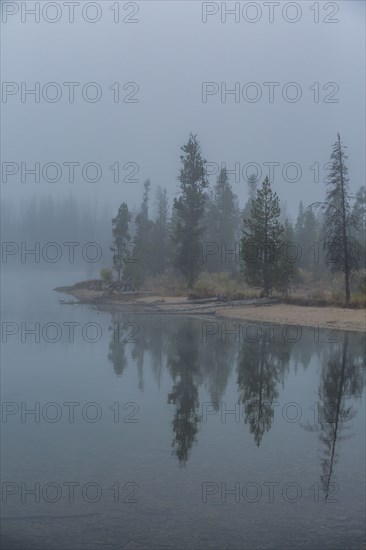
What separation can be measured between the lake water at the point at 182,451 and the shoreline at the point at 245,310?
11.9 metres

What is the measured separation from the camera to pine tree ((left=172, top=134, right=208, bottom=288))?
178ft

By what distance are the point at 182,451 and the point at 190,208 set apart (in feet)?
150

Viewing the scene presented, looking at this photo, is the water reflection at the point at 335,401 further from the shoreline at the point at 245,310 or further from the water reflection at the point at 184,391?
the shoreline at the point at 245,310

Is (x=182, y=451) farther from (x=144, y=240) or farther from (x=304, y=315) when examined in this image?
(x=144, y=240)

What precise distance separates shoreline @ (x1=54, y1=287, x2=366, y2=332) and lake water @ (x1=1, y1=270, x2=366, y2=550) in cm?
1189

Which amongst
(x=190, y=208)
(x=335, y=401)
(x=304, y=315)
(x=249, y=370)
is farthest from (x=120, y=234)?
(x=335, y=401)

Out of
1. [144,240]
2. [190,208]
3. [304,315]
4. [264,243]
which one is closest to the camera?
[304,315]

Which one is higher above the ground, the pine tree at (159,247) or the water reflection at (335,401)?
the pine tree at (159,247)

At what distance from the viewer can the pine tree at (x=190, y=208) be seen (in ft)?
178

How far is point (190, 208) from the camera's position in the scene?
55094 millimetres

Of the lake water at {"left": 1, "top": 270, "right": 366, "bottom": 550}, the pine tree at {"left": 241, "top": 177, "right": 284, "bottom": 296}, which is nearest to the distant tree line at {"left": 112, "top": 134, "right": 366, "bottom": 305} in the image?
the pine tree at {"left": 241, "top": 177, "right": 284, "bottom": 296}

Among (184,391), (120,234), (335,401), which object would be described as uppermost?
(120,234)

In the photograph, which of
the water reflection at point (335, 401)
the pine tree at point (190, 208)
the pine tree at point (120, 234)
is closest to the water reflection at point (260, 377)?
the water reflection at point (335, 401)

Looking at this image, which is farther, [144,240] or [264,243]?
[144,240]
